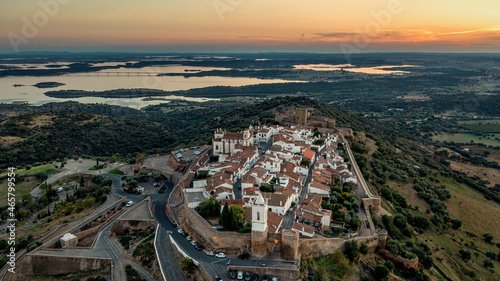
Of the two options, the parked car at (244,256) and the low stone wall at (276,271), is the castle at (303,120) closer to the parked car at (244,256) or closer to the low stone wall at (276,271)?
the parked car at (244,256)

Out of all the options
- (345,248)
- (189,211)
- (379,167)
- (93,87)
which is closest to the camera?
(345,248)

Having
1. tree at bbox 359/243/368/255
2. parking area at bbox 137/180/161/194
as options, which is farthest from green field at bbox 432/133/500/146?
parking area at bbox 137/180/161/194

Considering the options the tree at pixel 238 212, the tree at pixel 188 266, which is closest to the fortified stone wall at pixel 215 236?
the tree at pixel 238 212

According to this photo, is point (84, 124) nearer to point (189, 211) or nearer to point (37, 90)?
point (189, 211)

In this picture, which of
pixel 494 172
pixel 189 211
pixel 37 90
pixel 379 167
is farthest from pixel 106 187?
pixel 37 90

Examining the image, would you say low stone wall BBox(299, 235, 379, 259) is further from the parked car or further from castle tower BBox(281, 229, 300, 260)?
the parked car

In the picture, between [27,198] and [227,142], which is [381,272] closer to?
[227,142]

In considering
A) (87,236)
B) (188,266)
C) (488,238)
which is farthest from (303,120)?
(188,266)
